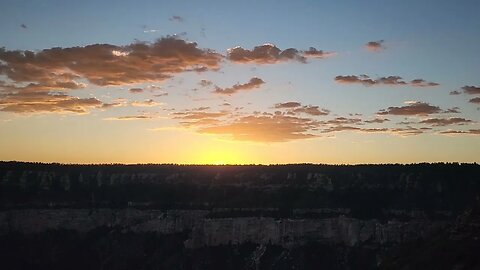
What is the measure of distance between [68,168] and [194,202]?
21.8m

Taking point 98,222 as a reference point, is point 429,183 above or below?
above

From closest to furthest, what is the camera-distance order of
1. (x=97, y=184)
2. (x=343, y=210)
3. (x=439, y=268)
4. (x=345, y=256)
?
(x=439, y=268) < (x=345, y=256) < (x=343, y=210) < (x=97, y=184)

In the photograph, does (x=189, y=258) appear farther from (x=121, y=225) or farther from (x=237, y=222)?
(x=121, y=225)

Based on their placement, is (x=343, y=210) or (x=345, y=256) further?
(x=343, y=210)

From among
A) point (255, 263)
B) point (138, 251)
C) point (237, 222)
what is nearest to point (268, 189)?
point (237, 222)

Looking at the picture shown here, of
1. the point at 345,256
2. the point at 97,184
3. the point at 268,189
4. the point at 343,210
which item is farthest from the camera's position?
the point at 97,184

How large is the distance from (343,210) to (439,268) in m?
52.7

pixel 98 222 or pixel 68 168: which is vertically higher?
pixel 68 168

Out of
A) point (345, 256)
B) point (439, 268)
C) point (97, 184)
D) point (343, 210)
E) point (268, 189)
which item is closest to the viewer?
point (439, 268)

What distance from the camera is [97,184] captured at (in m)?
100

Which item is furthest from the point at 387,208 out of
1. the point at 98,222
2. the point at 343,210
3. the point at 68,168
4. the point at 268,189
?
the point at 68,168

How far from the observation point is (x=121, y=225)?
9538 cm

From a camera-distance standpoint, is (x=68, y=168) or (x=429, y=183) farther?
(x=68, y=168)

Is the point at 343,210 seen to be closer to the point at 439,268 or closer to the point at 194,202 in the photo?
the point at 194,202
